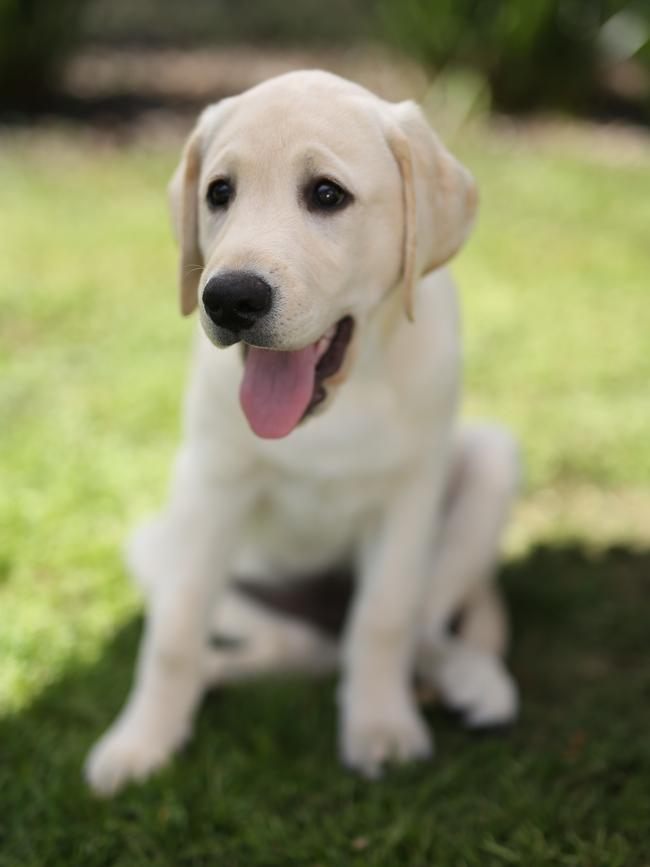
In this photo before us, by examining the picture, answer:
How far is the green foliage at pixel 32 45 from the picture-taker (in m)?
9.64

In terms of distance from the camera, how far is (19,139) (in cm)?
935

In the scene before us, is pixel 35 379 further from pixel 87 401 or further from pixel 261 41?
pixel 261 41

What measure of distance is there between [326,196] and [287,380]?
1.43ft

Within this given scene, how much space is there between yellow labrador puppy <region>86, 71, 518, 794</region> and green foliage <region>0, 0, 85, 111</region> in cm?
754

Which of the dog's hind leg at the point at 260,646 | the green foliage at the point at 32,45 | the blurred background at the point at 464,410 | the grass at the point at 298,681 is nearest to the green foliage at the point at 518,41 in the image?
the blurred background at the point at 464,410

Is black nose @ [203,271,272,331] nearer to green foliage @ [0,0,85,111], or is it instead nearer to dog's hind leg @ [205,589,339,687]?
dog's hind leg @ [205,589,339,687]

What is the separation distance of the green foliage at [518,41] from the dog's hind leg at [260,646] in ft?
24.5

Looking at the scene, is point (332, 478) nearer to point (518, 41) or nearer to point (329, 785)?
point (329, 785)

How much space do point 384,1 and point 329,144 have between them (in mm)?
9254

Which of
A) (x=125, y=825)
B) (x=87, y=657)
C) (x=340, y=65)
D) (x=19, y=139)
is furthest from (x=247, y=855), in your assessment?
(x=340, y=65)

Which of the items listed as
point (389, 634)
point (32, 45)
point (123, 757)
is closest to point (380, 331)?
point (389, 634)

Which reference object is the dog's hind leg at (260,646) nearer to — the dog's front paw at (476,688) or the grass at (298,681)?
the grass at (298,681)

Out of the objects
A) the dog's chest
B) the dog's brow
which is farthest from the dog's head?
the dog's chest

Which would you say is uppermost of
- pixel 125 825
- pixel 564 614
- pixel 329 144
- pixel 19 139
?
pixel 329 144
